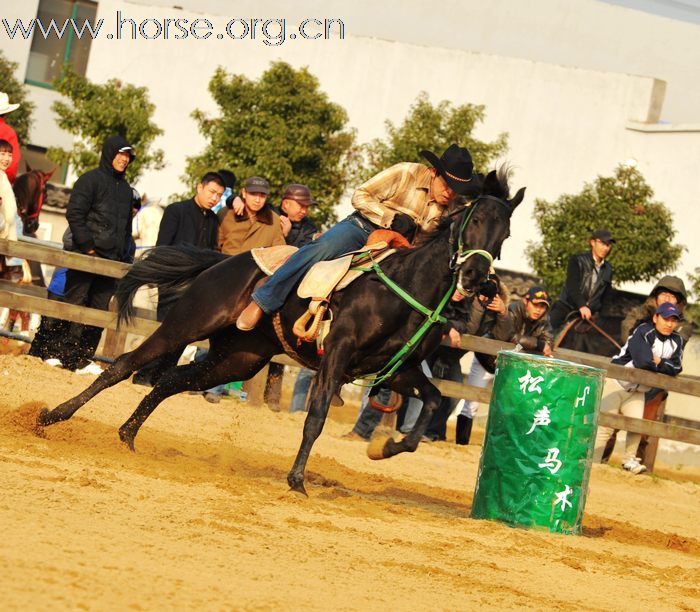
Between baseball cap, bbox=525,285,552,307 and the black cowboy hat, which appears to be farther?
→ baseball cap, bbox=525,285,552,307

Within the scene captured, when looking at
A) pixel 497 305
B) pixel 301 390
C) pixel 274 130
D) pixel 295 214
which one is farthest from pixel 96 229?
pixel 274 130

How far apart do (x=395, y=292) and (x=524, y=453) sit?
1.47 m

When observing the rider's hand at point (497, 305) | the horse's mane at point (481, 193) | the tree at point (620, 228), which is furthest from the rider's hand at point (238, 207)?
the tree at point (620, 228)

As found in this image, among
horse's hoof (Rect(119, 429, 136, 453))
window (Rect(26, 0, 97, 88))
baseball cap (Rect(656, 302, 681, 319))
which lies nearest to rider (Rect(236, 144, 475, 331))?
horse's hoof (Rect(119, 429, 136, 453))

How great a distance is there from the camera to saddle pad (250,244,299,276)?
894 centimetres

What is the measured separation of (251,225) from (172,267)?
309cm

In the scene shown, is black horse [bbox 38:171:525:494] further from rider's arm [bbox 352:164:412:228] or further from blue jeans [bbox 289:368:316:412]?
blue jeans [bbox 289:368:316:412]

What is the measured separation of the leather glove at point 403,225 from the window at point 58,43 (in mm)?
30420

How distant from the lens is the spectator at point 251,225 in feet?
41.0

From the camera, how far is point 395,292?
321 inches

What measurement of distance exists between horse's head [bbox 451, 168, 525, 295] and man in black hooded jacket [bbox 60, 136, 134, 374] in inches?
210

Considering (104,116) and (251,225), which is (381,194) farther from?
(104,116)

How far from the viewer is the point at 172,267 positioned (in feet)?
31.4

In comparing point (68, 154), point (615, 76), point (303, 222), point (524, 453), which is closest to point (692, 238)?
point (615, 76)
